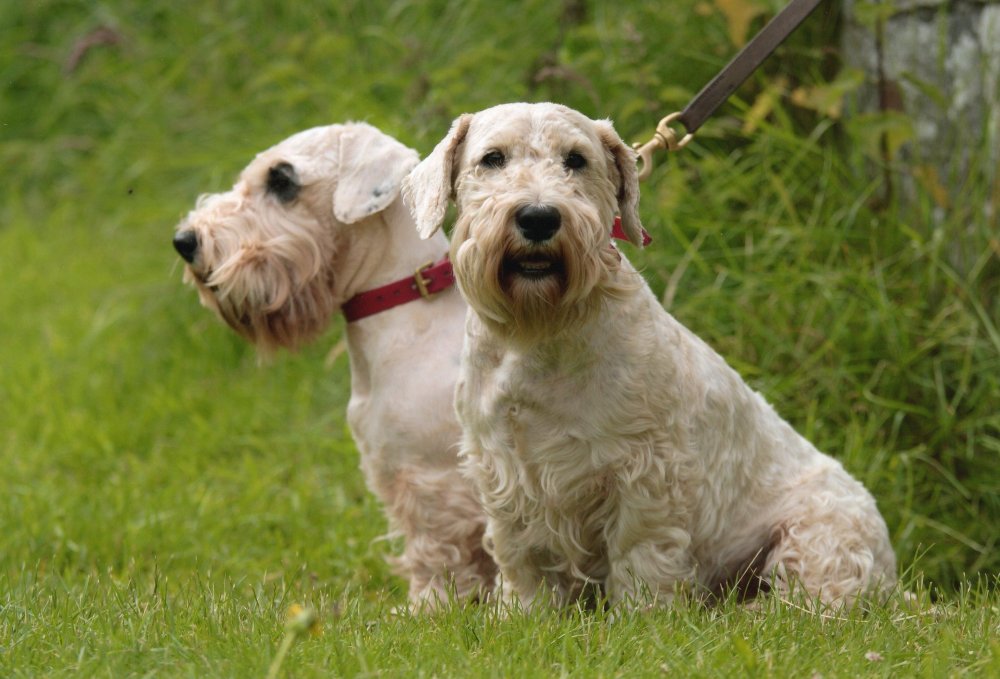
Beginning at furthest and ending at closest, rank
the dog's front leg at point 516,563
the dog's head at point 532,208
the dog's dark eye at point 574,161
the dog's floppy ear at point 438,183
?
the dog's front leg at point 516,563 < the dog's floppy ear at point 438,183 < the dog's dark eye at point 574,161 < the dog's head at point 532,208

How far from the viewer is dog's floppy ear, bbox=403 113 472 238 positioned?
354 centimetres

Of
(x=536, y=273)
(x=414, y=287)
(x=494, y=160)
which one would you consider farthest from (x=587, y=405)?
(x=414, y=287)

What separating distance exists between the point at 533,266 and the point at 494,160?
1.10 ft

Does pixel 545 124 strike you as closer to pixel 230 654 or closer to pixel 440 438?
pixel 440 438

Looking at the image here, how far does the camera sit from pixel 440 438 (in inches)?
161

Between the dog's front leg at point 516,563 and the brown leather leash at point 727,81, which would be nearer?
the dog's front leg at point 516,563

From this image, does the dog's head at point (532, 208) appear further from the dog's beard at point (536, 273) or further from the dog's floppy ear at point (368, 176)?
the dog's floppy ear at point (368, 176)

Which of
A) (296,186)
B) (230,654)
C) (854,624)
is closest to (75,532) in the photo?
(296,186)

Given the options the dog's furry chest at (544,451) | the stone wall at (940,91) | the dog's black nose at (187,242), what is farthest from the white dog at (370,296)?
the stone wall at (940,91)

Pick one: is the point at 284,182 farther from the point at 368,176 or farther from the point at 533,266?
the point at 533,266

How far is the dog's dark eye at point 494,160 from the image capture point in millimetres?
3430

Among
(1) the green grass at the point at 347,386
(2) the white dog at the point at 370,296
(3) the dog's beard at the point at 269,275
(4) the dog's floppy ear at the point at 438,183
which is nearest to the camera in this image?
(1) the green grass at the point at 347,386

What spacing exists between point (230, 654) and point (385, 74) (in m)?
4.42

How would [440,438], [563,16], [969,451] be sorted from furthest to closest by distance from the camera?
[563,16], [969,451], [440,438]
